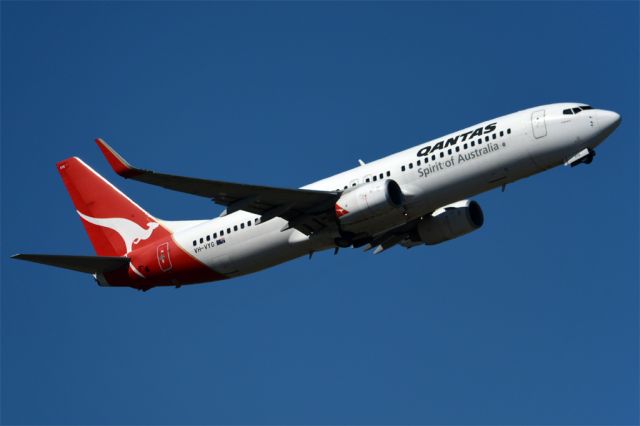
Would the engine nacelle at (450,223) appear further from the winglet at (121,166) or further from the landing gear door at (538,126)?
the winglet at (121,166)

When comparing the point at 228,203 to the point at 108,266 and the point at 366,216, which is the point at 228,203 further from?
the point at 108,266

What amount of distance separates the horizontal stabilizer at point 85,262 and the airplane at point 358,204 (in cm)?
6

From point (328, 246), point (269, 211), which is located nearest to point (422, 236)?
point (328, 246)

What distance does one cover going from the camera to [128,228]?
5438 cm

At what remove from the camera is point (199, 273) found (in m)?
50.5

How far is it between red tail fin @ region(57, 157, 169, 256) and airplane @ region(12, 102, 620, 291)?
421mm

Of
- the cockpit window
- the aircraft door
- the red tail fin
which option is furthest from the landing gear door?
the red tail fin

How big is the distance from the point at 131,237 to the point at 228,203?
10.4 metres

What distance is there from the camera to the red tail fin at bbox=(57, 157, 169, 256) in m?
53.8

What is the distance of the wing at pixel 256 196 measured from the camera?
4175 centimetres

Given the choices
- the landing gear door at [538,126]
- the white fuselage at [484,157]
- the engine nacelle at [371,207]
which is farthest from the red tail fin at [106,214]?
the landing gear door at [538,126]

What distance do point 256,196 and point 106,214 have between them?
1308 cm

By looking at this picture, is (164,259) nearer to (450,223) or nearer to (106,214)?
(106,214)

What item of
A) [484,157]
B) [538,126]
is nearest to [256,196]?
[484,157]
